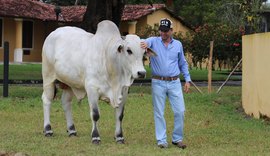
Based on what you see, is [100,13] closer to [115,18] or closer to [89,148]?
[115,18]

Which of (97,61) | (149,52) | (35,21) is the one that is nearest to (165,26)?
(149,52)

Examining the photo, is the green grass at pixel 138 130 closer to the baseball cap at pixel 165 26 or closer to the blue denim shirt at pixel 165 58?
the blue denim shirt at pixel 165 58

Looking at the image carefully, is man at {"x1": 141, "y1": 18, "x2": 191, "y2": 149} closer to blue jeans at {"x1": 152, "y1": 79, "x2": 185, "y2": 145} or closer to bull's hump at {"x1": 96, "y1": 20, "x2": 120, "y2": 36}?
blue jeans at {"x1": 152, "y1": 79, "x2": 185, "y2": 145}

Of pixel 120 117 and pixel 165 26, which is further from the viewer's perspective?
pixel 120 117

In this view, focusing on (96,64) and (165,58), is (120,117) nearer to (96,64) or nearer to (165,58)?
(96,64)

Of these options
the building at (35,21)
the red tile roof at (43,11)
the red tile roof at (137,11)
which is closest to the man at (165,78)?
the building at (35,21)

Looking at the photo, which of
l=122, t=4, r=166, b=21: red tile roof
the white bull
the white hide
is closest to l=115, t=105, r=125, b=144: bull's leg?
the white bull

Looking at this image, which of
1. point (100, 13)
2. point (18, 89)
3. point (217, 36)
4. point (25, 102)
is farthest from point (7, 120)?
point (217, 36)

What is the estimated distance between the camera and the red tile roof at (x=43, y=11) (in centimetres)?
3800

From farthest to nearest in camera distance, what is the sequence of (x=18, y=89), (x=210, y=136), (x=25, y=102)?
(x=18, y=89) → (x=25, y=102) → (x=210, y=136)

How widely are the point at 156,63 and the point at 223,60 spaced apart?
85.8ft

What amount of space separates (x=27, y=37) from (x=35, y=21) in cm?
129

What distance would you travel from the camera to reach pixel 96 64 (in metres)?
9.20

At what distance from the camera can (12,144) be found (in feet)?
29.1
